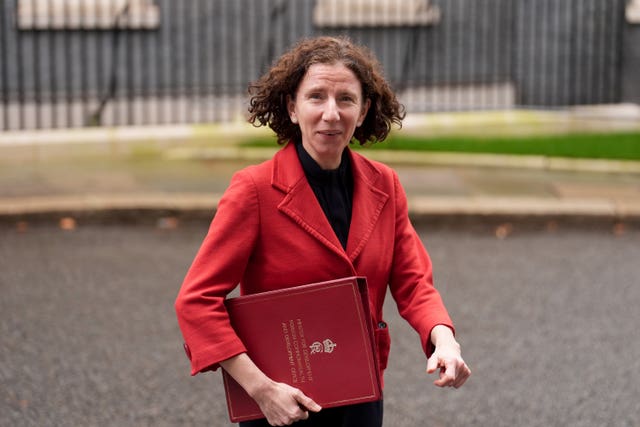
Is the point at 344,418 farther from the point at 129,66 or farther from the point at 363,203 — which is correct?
the point at 129,66

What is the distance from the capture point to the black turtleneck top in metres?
3.09

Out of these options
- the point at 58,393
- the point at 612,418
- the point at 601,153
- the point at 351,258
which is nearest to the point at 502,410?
the point at 612,418

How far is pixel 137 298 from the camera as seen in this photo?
7.01m

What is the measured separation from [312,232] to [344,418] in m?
0.49

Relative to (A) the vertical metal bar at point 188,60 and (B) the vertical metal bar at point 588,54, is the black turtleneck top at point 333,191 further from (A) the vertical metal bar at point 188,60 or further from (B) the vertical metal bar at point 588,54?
(B) the vertical metal bar at point 588,54

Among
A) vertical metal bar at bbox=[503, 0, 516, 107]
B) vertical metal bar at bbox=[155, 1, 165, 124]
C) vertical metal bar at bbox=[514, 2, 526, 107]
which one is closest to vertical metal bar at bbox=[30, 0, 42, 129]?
vertical metal bar at bbox=[155, 1, 165, 124]

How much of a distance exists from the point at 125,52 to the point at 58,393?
8217mm

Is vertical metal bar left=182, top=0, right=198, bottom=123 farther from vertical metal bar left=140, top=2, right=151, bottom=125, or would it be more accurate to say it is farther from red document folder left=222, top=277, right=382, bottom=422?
red document folder left=222, top=277, right=382, bottom=422

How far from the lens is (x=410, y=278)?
3.19 metres

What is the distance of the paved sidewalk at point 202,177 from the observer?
30.5ft

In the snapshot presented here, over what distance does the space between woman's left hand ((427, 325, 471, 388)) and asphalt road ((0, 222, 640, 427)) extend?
6.93ft

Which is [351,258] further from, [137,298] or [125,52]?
[125,52]

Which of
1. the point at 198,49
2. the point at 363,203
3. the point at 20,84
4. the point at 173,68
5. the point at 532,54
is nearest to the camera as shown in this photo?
the point at 363,203

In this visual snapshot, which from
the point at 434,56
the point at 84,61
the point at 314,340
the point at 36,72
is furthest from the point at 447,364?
the point at 434,56
